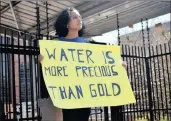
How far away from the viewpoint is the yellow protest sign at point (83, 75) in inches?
100

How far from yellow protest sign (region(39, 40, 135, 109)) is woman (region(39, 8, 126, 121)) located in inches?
2.6

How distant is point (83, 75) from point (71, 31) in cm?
42

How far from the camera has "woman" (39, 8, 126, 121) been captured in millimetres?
2568

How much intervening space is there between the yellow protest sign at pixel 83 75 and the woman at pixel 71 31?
7 cm

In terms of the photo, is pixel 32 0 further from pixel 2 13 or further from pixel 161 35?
pixel 161 35

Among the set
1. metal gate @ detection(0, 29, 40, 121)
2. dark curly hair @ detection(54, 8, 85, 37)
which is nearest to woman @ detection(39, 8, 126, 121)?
dark curly hair @ detection(54, 8, 85, 37)

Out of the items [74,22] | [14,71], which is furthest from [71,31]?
[14,71]

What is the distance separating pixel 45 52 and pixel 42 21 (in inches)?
244

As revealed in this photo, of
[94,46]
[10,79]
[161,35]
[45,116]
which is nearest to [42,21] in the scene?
[161,35]

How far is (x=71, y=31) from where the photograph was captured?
2.76 meters

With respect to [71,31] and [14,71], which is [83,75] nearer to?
[71,31]

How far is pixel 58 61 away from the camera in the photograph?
2.69m

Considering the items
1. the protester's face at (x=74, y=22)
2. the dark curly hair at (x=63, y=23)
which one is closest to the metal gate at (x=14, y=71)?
the dark curly hair at (x=63, y=23)

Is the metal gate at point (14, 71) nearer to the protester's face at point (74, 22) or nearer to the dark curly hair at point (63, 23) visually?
the dark curly hair at point (63, 23)
